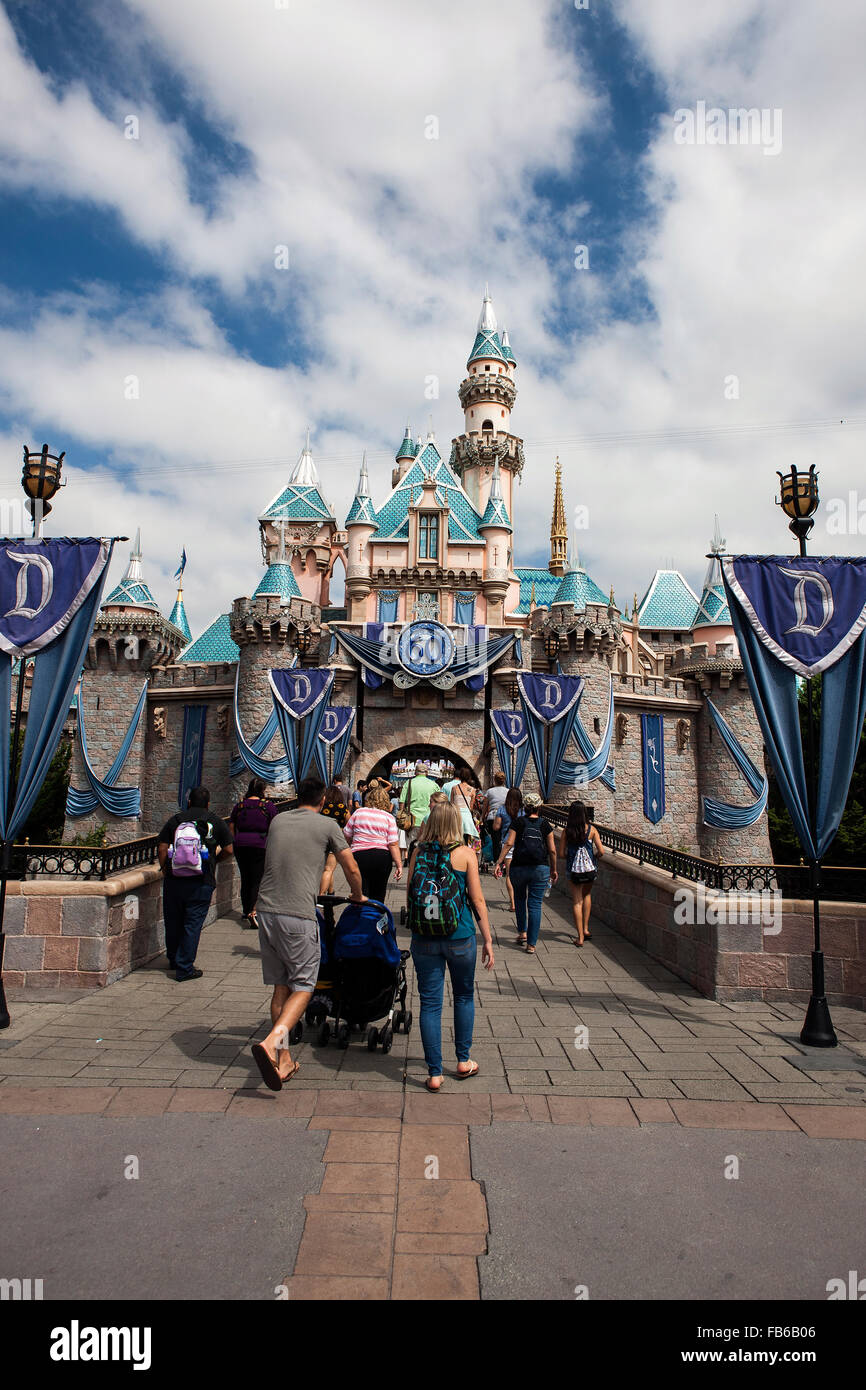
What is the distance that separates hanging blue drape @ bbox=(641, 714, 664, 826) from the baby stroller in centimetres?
2253

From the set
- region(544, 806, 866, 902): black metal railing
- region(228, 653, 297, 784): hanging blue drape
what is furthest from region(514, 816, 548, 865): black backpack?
region(228, 653, 297, 784): hanging blue drape

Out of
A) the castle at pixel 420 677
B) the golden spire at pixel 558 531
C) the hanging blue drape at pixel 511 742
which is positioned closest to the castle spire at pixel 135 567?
the castle at pixel 420 677

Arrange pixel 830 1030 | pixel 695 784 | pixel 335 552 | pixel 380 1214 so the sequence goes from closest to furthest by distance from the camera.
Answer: pixel 380 1214 < pixel 830 1030 < pixel 695 784 < pixel 335 552

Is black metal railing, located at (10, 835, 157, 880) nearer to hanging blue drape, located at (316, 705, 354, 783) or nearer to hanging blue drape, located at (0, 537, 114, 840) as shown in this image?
hanging blue drape, located at (0, 537, 114, 840)

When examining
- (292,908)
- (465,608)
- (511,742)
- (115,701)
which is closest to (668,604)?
(465,608)

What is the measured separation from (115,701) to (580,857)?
2356 cm

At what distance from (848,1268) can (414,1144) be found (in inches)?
73.7

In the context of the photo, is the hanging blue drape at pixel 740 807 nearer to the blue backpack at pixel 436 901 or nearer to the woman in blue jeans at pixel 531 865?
the woman in blue jeans at pixel 531 865

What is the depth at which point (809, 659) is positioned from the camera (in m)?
6.27

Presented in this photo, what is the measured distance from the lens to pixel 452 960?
4727 millimetres

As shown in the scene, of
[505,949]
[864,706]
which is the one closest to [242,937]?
[505,949]

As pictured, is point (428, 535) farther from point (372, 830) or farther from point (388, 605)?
point (372, 830)

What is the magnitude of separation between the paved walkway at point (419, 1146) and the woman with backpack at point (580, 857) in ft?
7.56
